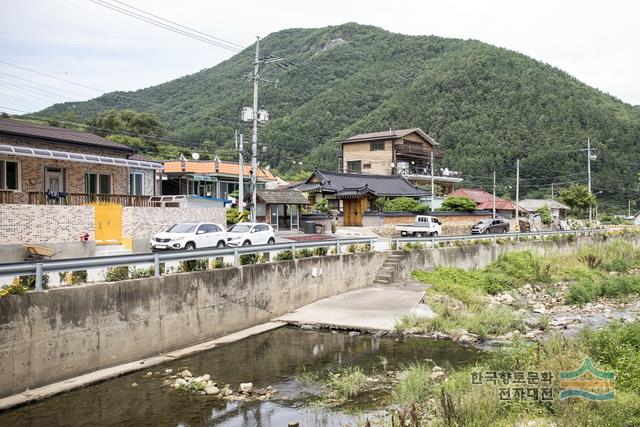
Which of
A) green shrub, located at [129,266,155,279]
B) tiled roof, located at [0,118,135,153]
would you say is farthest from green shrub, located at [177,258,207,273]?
tiled roof, located at [0,118,135,153]

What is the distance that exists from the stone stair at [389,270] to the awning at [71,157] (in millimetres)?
15693

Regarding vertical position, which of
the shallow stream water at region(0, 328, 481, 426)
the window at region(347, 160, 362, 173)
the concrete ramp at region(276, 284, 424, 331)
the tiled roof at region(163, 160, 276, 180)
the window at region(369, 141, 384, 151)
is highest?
the window at region(369, 141, 384, 151)

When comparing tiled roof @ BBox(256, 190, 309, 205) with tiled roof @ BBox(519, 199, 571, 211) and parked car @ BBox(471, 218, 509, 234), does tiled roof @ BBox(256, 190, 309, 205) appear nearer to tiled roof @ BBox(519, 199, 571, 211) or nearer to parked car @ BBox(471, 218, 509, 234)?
parked car @ BBox(471, 218, 509, 234)

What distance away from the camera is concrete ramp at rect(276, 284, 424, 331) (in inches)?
706

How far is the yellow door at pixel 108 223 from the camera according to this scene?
26234mm

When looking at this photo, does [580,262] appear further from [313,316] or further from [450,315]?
[313,316]

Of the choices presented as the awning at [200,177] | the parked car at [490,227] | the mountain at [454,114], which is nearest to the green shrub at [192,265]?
the awning at [200,177]

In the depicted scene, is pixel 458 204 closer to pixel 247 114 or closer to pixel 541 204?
pixel 247 114

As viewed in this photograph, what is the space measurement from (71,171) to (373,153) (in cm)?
4528

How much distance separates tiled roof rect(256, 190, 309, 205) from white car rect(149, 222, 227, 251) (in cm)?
1559

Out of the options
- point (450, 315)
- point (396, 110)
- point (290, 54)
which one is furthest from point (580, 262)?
point (290, 54)

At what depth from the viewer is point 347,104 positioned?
9850 cm

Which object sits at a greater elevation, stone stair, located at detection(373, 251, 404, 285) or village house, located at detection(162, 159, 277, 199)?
village house, located at detection(162, 159, 277, 199)

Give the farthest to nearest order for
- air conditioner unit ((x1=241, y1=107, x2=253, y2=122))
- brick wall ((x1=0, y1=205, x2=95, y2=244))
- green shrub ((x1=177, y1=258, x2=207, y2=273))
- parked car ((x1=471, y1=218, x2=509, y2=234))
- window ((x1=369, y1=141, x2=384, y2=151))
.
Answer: window ((x1=369, y1=141, x2=384, y2=151)) < parked car ((x1=471, y1=218, x2=509, y2=234)) < air conditioner unit ((x1=241, y1=107, x2=253, y2=122)) < brick wall ((x1=0, y1=205, x2=95, y2=244)) < green shrub ((x1=177, y1=258, x2=207, y2=273))
